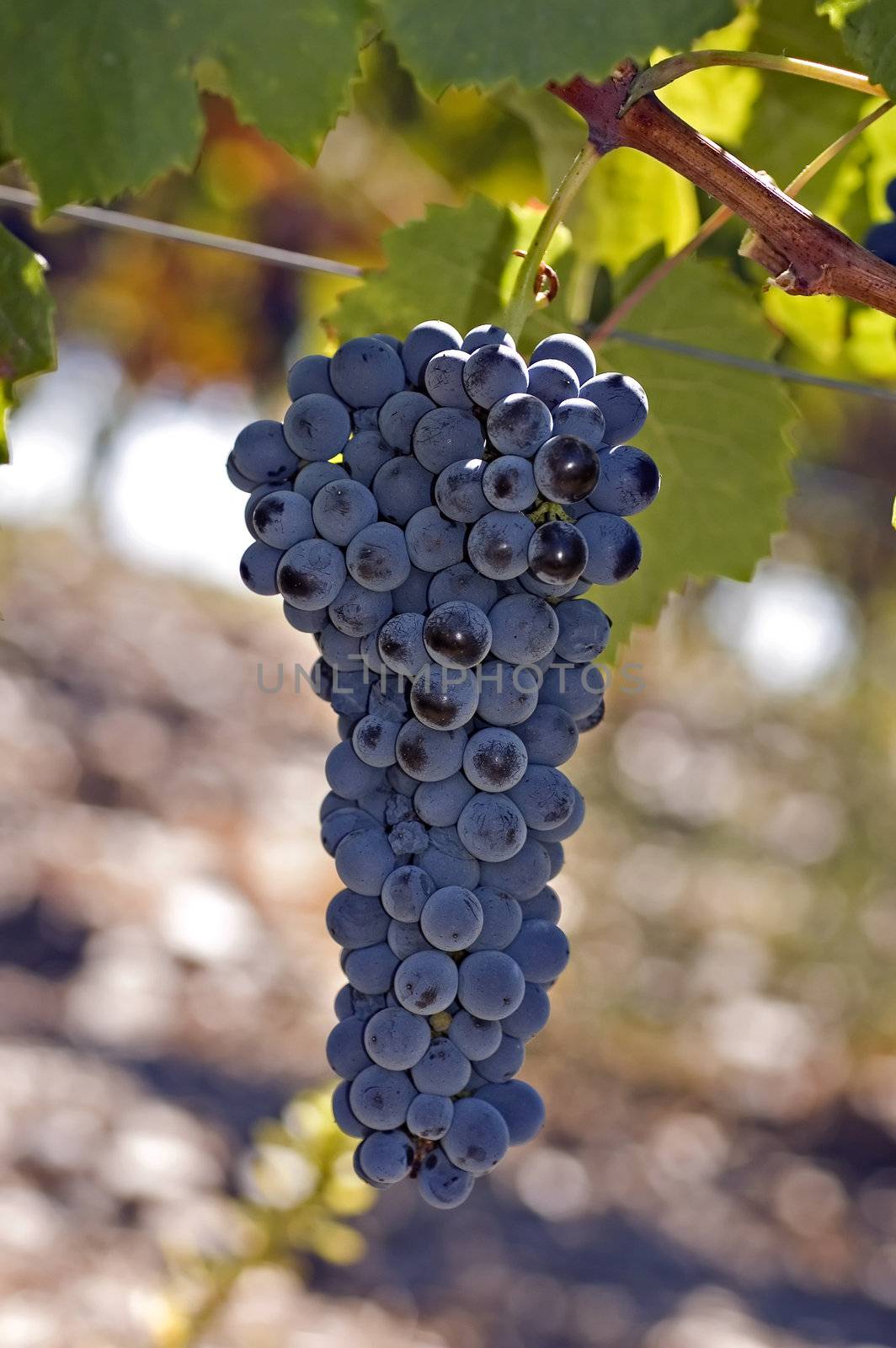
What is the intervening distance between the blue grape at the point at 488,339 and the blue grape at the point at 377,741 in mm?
228

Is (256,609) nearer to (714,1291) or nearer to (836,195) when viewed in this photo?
(714,1291)

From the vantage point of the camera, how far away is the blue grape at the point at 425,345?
695mm

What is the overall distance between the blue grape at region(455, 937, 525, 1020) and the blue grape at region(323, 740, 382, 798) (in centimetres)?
13

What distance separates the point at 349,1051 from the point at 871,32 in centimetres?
68

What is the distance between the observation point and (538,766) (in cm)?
73

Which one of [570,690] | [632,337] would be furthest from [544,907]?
[632,337]

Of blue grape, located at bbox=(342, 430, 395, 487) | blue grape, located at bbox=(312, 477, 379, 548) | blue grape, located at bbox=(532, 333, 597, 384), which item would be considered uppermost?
blue grape, located at bbox=(532, 333, 597, 384)

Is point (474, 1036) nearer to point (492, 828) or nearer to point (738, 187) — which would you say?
point (492, 828)

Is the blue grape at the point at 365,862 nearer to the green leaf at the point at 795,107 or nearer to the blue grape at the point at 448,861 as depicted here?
the blue grape at the point at 448,861

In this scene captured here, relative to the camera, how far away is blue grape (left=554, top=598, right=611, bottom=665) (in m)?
0.69

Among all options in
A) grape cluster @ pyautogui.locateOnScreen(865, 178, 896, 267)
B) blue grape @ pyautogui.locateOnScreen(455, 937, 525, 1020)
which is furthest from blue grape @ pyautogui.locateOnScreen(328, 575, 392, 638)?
grape cluster @ pyautogui.locateOnScreen(865, 178, 896, 267)

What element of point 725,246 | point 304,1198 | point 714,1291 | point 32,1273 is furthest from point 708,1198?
point 725,246

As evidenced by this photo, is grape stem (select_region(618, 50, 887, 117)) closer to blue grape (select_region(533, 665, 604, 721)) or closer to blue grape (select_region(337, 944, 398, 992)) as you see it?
blue grape (select_region(533, 665, 604, 721))

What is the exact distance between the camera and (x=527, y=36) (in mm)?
611
